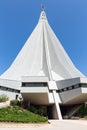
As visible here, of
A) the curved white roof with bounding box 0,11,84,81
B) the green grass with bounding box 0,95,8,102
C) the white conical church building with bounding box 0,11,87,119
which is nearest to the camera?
the green grass with bounding box 0,95,8,102

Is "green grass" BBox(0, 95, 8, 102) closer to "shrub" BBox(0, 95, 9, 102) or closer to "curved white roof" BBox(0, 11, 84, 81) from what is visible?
"shrub" BBox(0, 95, 9, 102)

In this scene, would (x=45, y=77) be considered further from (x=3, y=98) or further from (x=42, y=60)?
(x=42, y=60)

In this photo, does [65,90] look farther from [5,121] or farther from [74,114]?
[5,121]

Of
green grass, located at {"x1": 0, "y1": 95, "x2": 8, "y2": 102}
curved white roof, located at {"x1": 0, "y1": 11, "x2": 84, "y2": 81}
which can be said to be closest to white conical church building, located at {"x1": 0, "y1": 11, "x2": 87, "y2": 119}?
curved white roof, located at {"x1": 0, "y1": 11, "x2": 84, "y2": 81}

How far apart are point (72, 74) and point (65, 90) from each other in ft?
26.4

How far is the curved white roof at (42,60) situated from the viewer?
131 ft

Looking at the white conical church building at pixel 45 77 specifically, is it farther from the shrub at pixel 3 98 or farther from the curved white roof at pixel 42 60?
the shrub at pixel 3 98

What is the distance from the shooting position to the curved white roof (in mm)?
39969

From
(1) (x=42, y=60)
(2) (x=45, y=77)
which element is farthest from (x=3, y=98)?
(1) (x=42, y=60)

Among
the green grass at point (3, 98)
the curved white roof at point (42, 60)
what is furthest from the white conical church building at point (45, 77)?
the green grass at point (3, 98)

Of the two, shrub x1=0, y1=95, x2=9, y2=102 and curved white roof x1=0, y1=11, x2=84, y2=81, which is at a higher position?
curved white roof x1=0, y1=11, x2=84, y2=81

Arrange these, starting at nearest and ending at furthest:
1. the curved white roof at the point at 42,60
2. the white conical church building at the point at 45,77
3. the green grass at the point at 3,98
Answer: the green grass at the point at 3,98 < the white conical church building at the point at 45,77 < the curved white roof at the point at 42,60

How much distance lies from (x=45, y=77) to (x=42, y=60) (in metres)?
13.5

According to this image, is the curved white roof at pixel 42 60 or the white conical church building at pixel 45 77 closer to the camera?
the white conical church building at pixel 45 77
